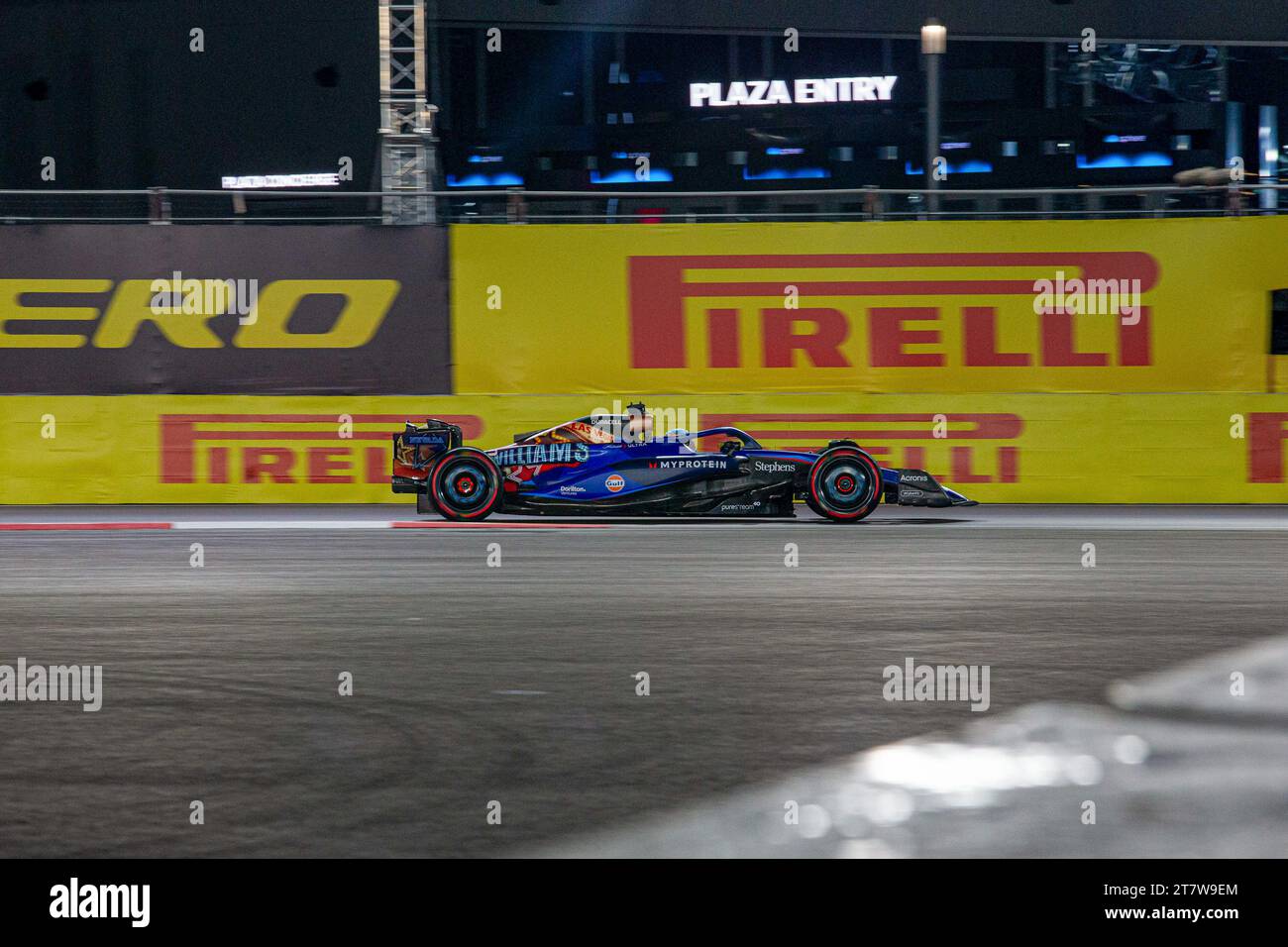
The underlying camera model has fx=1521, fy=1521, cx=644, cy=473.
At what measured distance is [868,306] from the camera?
58.5 ft

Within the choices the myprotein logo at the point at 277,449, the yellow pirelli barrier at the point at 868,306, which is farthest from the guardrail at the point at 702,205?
the myprotein logo at the point at 277,449

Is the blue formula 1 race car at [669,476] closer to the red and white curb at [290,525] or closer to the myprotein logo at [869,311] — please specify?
the red and white curb at [290,525]

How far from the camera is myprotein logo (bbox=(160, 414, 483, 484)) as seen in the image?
1736 centimetres

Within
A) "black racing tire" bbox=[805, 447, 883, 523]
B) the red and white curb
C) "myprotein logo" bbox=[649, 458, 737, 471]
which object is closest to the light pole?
"black racing tire" bbox=[805, 447, 883, 523]

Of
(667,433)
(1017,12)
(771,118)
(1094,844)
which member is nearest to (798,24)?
(1017,12)

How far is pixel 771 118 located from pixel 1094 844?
5440 centimetres

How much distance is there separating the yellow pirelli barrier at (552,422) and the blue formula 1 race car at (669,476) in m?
2.48

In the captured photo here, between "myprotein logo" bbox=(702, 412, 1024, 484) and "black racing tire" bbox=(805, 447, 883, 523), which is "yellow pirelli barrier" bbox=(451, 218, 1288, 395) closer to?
"myprotein logo" bbox=(702, 412, 1024, 484)

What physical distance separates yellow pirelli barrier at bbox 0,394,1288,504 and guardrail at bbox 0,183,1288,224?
2314mm

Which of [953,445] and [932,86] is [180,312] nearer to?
[953,445]

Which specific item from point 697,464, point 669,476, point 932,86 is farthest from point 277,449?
point 932,86

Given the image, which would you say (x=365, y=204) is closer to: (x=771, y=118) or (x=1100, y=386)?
(x=1100, y=386)

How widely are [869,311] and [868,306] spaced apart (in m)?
0.06
